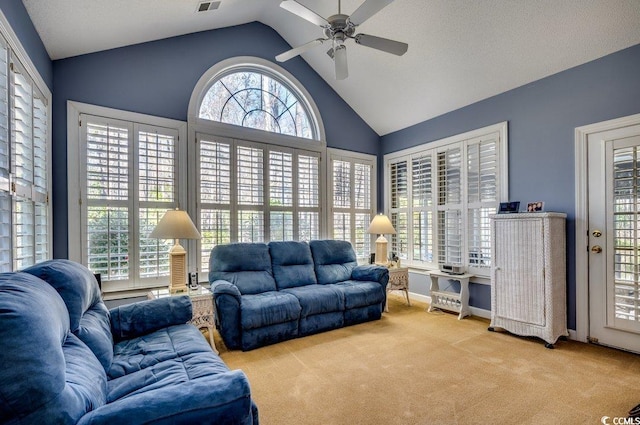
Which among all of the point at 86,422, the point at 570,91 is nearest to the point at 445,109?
the point at 570,91

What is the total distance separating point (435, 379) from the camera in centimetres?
251

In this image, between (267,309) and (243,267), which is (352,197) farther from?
(267,309)

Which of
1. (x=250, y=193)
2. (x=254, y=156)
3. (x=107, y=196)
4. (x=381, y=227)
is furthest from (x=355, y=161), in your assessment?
(x=107, y=196)

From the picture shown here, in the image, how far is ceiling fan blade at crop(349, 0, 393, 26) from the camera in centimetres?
231

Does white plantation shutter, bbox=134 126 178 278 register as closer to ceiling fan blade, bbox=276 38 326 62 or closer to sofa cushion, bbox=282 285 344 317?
sofa cushion, bbox=282 285 344 317

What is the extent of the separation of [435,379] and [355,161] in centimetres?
364

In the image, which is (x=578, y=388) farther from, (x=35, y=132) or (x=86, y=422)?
(x=35, y=132)

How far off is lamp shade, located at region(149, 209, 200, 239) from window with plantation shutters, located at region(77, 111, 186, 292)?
31 centimetres

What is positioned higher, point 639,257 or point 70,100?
point 70,100

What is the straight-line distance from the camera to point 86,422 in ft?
3.32

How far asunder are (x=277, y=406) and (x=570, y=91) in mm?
4144

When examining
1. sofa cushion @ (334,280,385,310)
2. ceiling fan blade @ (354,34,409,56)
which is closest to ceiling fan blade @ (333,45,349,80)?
ceiling fan blade @ (354,34,409,56)

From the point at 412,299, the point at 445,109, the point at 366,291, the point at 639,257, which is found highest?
the point at 445,109

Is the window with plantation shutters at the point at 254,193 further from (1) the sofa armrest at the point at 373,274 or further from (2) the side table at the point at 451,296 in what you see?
(2) the side table at the point at 451,296
